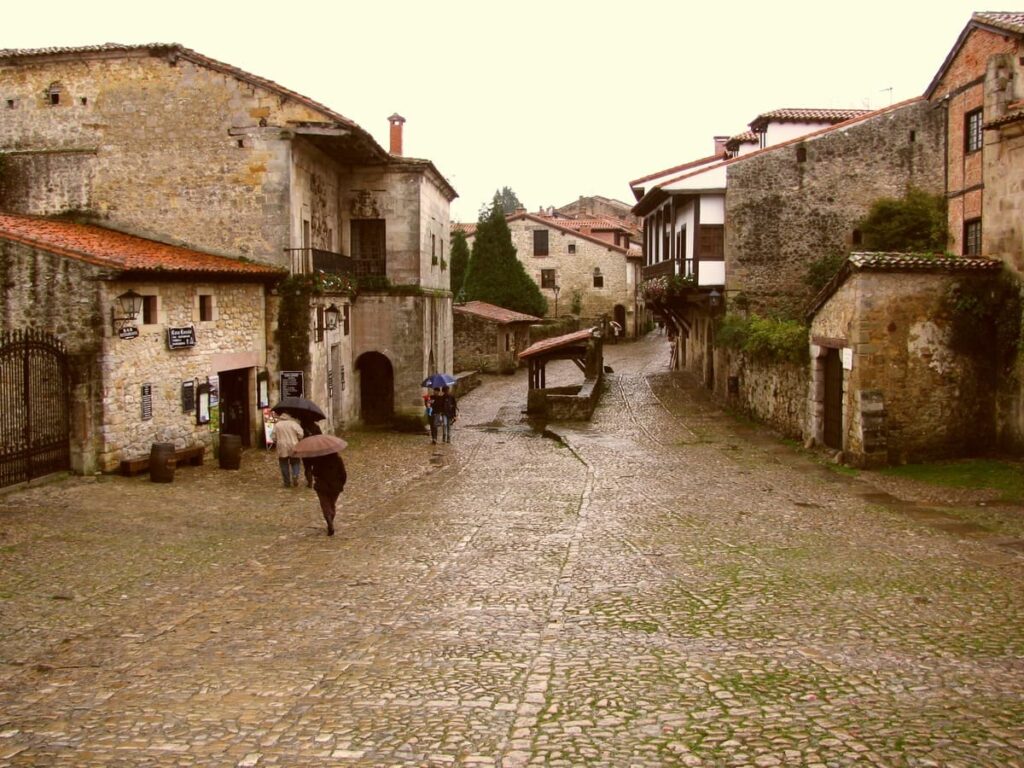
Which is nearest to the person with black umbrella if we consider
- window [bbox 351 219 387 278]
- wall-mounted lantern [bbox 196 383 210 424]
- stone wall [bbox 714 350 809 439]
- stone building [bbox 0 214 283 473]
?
stone building [bbox 0 214 283 473]

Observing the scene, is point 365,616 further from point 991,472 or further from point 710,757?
point 991,472

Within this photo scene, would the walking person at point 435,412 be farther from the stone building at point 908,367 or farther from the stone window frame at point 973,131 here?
the stone window frame at point 973,131

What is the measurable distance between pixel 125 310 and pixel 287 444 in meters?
3.64

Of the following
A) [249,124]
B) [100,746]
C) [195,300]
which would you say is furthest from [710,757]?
[249,124]

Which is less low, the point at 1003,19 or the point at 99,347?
the point at 1003,19

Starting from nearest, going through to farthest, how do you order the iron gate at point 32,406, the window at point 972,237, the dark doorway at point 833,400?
the iron gate at point 32,406 < the dark doorway at point 833,400 < the window at point 972,237

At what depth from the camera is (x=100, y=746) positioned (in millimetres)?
6227

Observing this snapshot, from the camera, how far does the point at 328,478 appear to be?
13.1 m

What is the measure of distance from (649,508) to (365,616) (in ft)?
23.6

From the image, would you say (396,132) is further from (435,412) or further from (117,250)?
(117,250)

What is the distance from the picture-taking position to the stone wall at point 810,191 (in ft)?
97.5

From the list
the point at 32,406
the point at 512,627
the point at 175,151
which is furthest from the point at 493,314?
the point at 512,627

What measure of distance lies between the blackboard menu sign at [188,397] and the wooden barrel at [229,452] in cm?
84

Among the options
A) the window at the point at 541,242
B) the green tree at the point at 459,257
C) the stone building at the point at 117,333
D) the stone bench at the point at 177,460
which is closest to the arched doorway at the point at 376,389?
the stone building at the point at 117,333
